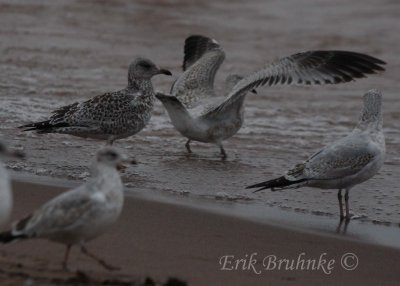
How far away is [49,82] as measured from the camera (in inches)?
511

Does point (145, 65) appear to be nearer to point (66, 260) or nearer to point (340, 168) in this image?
point (340, 168)

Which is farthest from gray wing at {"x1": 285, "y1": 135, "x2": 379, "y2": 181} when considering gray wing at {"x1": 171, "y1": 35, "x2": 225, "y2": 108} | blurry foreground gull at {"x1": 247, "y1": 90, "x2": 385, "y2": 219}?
gray wing at {"x1": 171, "y1": 35, "x2": 225, "y2": 108}

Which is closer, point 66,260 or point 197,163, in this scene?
point 66,260

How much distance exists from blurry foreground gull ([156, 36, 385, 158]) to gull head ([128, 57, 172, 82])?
1.19 ft

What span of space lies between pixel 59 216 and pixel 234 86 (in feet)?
17.2

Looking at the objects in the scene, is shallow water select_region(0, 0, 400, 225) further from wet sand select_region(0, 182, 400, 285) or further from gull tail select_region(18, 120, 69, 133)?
wet sand select_region(0, 182, 400, 285)

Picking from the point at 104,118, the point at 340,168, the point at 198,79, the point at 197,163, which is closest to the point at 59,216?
the point at 340,168

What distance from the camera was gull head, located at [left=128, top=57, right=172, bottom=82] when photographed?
10016 mm

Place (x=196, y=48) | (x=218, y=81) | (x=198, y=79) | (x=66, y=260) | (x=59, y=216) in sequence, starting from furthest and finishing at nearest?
(x=218, y=81) < (x=196, y=48) < (x=198, y=79) < (x=66, y=260) < (x=59, y=216)

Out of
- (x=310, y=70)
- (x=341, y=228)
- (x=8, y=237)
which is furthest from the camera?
(x=310, y=70)

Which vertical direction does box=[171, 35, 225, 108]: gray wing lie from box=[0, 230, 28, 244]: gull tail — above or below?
above

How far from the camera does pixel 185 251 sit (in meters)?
6.31

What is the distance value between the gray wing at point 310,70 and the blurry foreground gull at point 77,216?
13.5 feet

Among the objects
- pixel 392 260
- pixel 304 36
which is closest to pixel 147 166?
pixel 392 260
